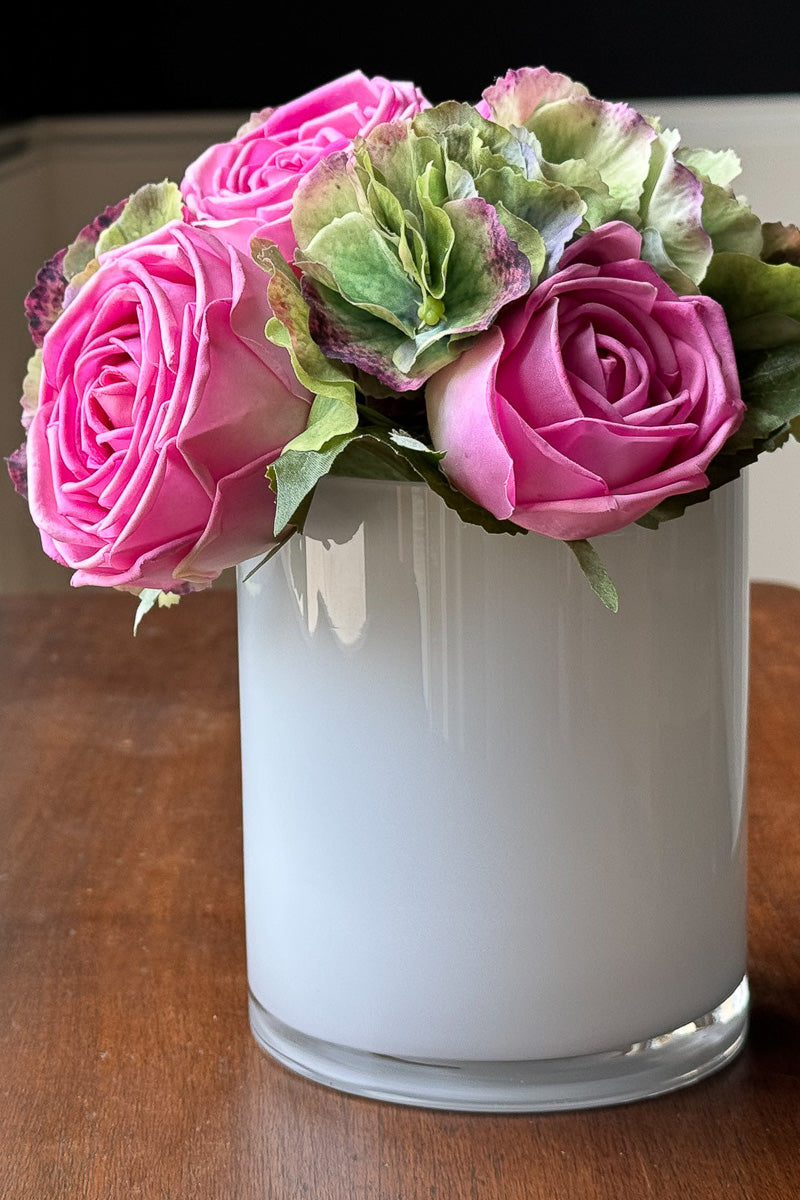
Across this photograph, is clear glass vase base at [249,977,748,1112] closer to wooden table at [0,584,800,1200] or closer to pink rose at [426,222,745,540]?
wooden table at [0,584,800,1200]

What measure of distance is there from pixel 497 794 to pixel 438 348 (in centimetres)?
14

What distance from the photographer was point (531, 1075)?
0.48 metres

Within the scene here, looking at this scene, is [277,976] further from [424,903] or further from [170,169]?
[170,169]

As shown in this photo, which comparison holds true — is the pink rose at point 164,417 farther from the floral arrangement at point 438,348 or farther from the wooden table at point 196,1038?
the wooden table at point 196,1038

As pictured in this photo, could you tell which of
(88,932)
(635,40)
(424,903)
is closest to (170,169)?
(635,40)

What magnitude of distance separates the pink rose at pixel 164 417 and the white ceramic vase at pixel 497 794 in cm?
4

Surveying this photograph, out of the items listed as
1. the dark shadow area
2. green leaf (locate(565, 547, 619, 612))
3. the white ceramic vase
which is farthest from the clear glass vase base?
the dark shadow area

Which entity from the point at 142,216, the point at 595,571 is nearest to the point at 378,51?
the point at 142,216

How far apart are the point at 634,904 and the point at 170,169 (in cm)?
214

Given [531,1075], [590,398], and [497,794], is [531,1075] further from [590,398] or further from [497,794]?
[590,398]

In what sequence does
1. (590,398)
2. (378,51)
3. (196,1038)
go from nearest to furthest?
1. (590,398)
2. (196,1038)
3. (378,51)

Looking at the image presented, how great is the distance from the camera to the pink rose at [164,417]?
0.41 meters

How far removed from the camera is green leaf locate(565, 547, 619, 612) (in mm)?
409

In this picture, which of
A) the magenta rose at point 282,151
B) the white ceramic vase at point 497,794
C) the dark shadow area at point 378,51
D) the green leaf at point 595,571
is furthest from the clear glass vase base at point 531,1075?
the dark shadow area at point 378,51
